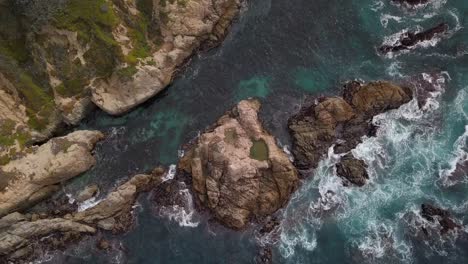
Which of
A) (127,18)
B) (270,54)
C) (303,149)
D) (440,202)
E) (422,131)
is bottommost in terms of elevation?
(440,202)

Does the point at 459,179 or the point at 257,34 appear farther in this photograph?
the point at 257,34

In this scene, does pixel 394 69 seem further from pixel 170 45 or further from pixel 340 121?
pixel 170 45

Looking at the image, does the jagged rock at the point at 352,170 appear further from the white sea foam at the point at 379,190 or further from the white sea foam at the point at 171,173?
the white sea foam at the point at 171,173

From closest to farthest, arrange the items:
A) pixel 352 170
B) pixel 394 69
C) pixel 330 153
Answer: pixel 352 170 → pixel 330 153 → pixel 394 69

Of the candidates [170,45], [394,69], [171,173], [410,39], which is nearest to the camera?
[171,173]

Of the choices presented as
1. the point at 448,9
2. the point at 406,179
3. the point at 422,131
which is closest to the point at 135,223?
the point at 406,179

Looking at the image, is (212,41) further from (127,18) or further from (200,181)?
(200,181)

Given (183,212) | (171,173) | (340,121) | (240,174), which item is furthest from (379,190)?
(171,173)

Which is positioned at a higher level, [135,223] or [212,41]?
[212,41]
